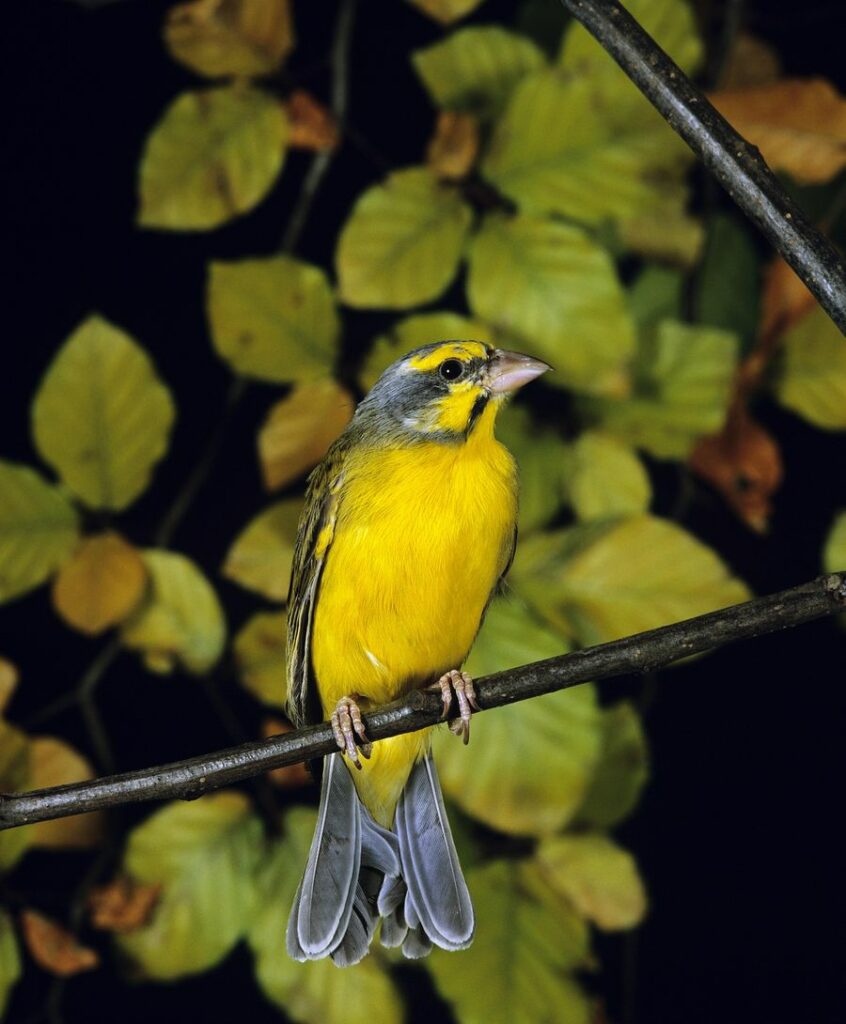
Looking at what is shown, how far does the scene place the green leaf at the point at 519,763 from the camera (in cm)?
116

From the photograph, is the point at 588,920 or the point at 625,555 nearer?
the point at 625,555

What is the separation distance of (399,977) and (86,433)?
2.03 ft

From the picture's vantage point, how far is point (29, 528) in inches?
46.8

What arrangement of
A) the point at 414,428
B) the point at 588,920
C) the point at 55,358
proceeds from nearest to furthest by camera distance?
the point at 414,428 < the point at 55,358 < the point at 588,920

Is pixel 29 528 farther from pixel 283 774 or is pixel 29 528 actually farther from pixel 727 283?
pixel 727 283

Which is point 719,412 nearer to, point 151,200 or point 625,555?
point 625,555

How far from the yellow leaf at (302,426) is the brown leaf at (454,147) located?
222 mm

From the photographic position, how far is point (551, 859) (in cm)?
128

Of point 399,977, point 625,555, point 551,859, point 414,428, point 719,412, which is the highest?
point 414,428

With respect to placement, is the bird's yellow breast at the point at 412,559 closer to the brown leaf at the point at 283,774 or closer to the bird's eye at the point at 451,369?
the bird's eye at the point at 451,369

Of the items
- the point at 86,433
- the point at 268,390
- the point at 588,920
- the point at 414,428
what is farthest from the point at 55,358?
the point at 588,920

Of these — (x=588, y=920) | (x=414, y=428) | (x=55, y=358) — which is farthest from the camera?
(x=588, y=920)

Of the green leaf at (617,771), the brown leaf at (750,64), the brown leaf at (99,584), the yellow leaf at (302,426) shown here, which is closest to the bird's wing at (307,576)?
the yellow leaf at (302,426)

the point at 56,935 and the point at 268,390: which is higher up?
the point at 268,390
